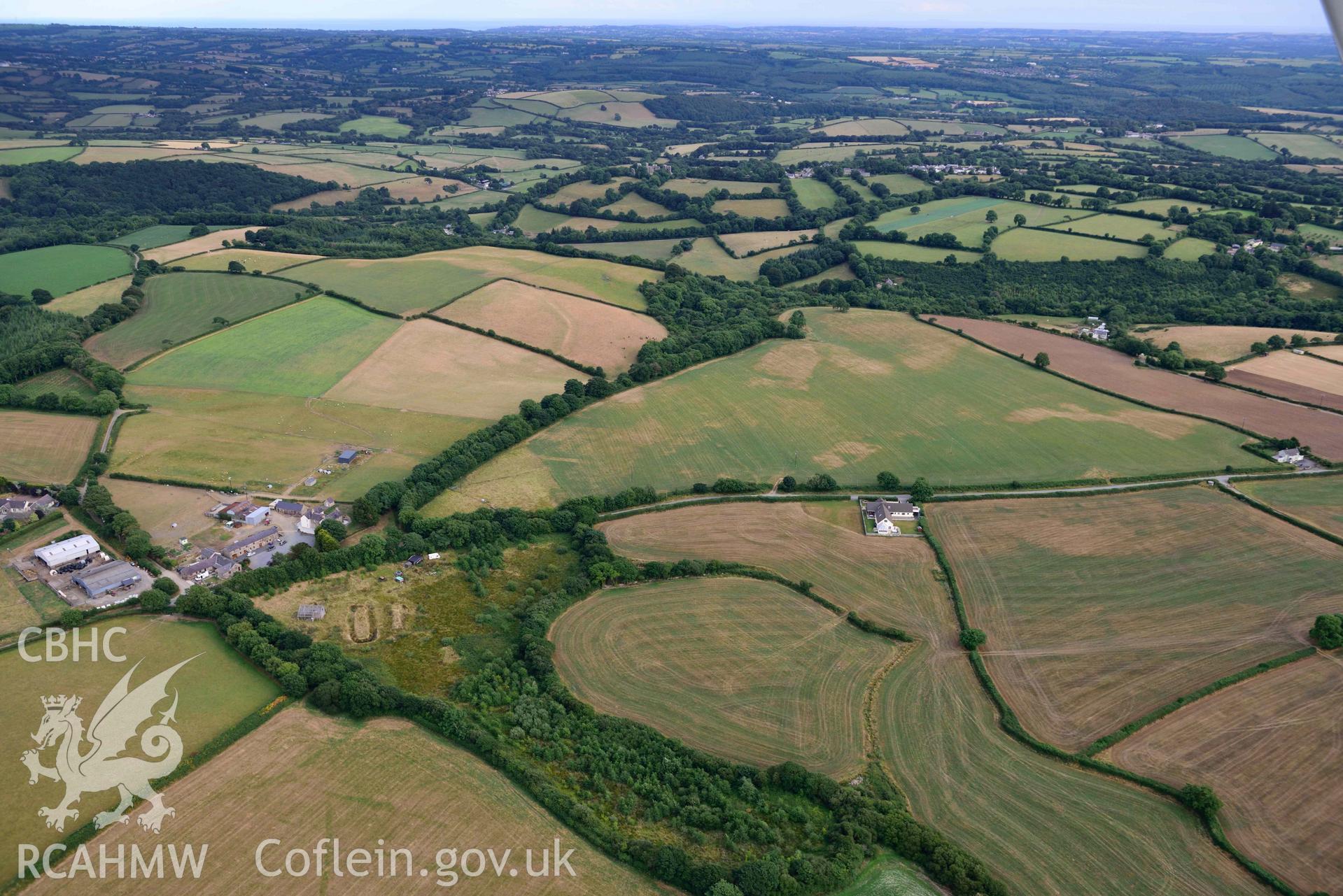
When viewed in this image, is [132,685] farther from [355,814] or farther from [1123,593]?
[1123,593]

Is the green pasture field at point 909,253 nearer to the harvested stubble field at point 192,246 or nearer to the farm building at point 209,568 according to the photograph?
the harvested stubble field at point 192,246

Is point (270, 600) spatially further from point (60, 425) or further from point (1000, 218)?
point (1000, 218)

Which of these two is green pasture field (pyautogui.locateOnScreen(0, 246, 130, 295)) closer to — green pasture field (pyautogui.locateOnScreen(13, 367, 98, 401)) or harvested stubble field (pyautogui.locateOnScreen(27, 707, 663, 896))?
green pasture field (pyautogui.locateOnScreen(13, 367, 98, 401))

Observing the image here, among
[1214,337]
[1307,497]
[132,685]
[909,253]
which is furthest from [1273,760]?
[909,253]

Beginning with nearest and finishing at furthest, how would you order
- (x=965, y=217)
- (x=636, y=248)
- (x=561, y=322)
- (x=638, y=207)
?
(x=561, y=322), (x=636, y=248), (x=965, y=217), (x=638, y=207)

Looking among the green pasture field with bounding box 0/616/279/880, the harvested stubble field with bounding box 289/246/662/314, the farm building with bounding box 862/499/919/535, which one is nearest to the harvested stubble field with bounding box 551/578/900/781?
the farm building with bounding box 862/499/919/535

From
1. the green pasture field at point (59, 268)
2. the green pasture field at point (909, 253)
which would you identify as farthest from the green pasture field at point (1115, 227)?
the green pasture field at point (59, 268)
